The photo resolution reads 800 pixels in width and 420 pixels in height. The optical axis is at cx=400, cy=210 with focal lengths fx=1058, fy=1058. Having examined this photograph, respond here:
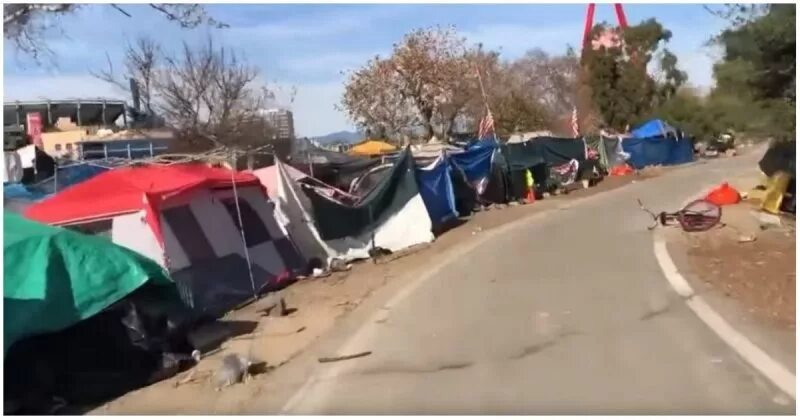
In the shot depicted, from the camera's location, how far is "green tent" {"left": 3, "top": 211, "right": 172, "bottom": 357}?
31.1 ft

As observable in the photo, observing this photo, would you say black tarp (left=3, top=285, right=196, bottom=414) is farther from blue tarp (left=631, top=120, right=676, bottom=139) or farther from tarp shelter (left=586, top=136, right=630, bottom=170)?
blue tarp (left=631, top=120, right=676, bottom=139)

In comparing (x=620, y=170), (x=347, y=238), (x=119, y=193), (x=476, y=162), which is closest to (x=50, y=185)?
(x=347, y=238)

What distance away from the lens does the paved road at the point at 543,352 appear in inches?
315

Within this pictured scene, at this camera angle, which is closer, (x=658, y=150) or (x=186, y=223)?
(x=186, y=223)

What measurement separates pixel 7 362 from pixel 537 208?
22.5m

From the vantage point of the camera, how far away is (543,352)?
987 centimetres

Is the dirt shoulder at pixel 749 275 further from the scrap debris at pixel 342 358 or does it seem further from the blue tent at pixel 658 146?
the blue tent at pixel 658 146

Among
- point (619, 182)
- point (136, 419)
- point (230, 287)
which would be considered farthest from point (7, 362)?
point (619, 182)

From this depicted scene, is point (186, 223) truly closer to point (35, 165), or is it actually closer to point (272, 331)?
point (272, 331)

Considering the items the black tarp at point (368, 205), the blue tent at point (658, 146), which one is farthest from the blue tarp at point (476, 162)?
the blue tent at point (658, 146)

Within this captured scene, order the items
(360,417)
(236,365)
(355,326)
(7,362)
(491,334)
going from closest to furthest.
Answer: (360,417) → (7,362) → (236,365) → (491,334) → (355,326)

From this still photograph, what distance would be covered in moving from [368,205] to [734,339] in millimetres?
12189

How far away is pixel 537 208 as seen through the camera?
99.6ft

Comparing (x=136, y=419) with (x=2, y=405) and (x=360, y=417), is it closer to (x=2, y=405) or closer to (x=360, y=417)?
(x=2, y=405)
